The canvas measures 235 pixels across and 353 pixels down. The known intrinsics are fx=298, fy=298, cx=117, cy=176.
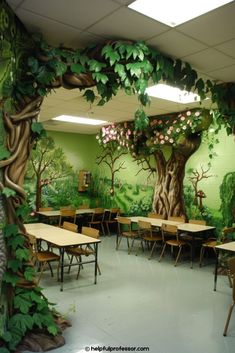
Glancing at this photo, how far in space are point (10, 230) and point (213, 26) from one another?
2529 millimetres

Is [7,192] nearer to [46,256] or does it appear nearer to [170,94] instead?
[46,256]

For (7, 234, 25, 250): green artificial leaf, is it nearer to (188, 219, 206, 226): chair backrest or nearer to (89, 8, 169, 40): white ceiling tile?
(89, 8, 169, 40): white ceiling tile

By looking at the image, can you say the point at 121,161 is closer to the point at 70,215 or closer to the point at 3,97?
the point at 70,215

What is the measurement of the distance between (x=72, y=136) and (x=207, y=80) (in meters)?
5.89

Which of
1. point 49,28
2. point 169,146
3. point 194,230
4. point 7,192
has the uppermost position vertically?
point 49,28

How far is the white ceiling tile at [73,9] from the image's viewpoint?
2.35m

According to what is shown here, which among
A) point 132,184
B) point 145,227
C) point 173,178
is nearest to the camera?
point 145,227

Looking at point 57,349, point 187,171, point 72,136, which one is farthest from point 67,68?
point 72,136

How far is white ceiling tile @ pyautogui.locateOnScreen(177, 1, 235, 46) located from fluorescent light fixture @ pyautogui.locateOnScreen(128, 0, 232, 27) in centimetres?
6

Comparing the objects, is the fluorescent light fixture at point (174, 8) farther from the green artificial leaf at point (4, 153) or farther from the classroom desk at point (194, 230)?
the classroom desk at point (194, 230)

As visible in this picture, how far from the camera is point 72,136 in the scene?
930cm

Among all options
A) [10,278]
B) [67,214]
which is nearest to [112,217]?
[67,214]

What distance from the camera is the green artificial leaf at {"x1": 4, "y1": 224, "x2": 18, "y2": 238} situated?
2545mm

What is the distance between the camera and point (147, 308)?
3.61 m
